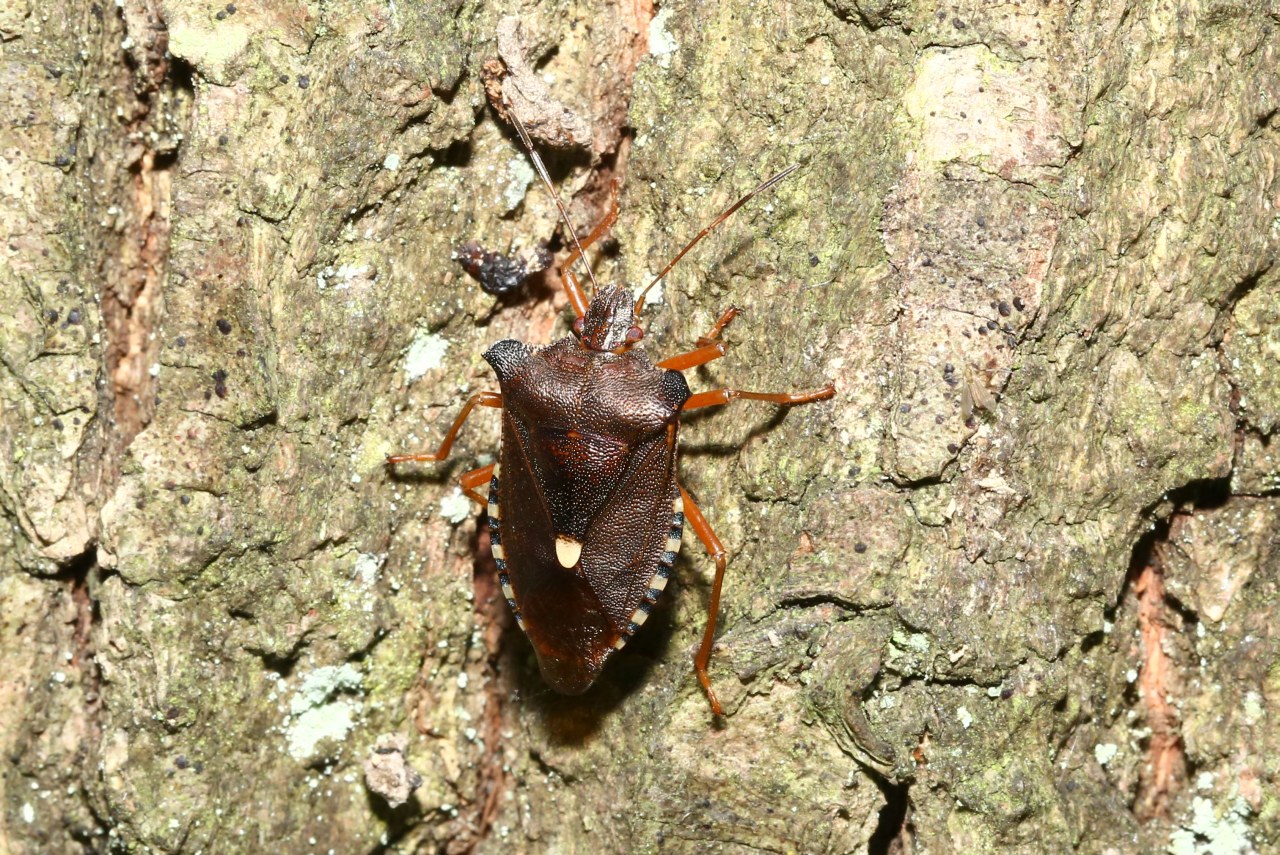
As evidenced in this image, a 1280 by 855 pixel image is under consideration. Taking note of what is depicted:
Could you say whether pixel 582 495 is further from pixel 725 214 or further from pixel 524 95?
pixel 524 95

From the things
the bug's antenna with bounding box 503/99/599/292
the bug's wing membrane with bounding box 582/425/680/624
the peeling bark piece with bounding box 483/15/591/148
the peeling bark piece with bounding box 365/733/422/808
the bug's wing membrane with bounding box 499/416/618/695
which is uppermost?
the peeling bark piece with bounding box 483/15/591/148

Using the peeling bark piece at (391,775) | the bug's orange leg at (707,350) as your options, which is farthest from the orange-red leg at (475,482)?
the peeling bark piece at (391,775)

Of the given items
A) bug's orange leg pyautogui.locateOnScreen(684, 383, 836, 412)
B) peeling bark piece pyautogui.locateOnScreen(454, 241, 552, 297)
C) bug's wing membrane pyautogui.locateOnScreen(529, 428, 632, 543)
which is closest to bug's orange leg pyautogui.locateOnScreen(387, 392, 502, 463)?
bug's wing membrane pyautogui.locateOnScreen(529, 428, 632, 543)

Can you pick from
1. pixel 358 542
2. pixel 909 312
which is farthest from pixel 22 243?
pixel 909 312

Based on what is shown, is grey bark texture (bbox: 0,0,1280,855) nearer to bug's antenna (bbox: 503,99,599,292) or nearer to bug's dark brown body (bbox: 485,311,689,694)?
bug's antenna (bbox: 503,99,599,292)

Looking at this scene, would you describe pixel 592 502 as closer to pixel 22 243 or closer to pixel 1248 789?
pixel 22 243

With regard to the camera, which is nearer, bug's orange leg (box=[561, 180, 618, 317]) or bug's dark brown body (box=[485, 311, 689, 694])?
bug's dark brown body (box=[485, 311, 689, 694])
